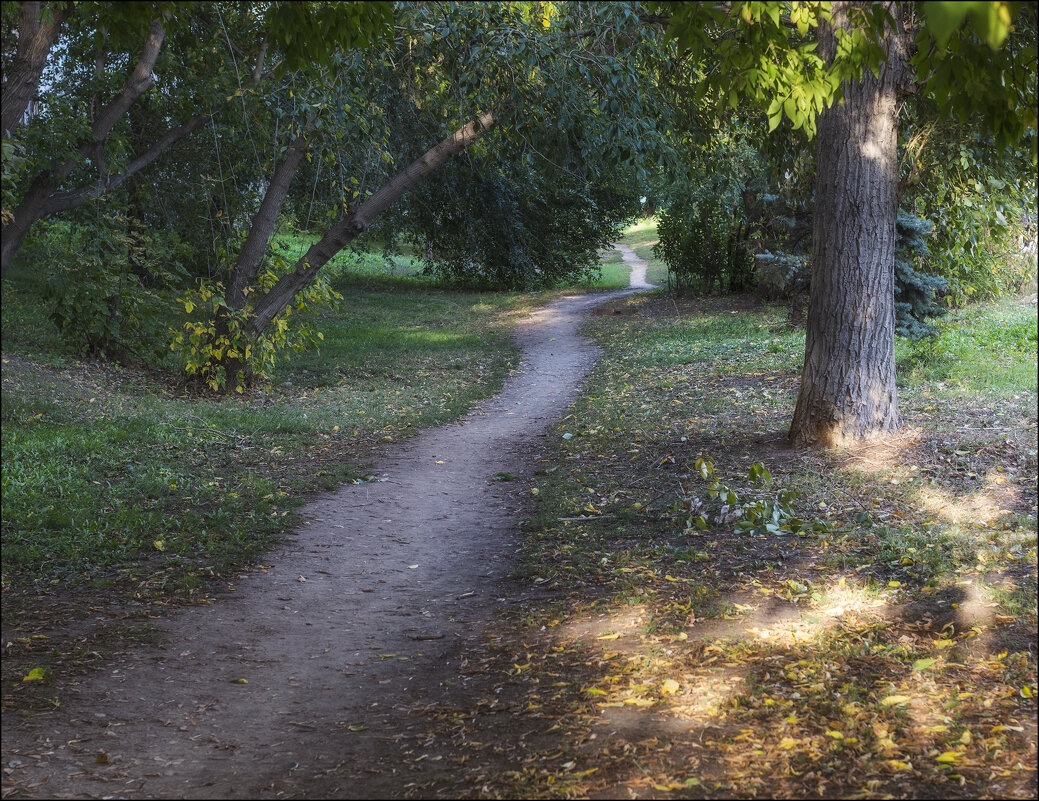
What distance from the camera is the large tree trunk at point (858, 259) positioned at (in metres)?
6.58

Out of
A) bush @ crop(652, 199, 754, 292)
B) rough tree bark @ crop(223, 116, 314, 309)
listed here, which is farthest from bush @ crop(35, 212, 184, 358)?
bush @ crop(652, 199, 754, 292)

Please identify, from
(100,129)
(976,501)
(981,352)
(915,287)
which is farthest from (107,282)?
(981,352)

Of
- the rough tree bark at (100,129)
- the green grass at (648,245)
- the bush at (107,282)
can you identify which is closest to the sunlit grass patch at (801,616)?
the rough tree bark at (100,129)

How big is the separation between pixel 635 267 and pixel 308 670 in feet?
108

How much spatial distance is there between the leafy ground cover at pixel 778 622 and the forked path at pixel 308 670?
0.28 meters

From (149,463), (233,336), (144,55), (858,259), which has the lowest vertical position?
(149,463)

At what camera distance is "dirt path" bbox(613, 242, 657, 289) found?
92.9 feet

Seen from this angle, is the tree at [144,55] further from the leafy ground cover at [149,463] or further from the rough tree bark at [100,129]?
the leafy ground cover at [149,463]

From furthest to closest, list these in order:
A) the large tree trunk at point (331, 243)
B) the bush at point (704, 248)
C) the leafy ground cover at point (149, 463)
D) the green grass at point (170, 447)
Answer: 1. the bush at point (704, 248)
2. the large tree trunk at point (331, 243)
3. the green grass at point (170, 447)
4. the leafy ground cover at point (149, 463)

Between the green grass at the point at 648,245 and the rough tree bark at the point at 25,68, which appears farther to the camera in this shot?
the green grass at the point at 648,245

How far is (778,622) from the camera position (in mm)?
4305

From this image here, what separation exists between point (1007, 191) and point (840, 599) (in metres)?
5.14

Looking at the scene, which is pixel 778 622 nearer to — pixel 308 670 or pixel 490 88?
pixel 308 670

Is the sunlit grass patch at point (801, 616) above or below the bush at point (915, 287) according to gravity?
below
